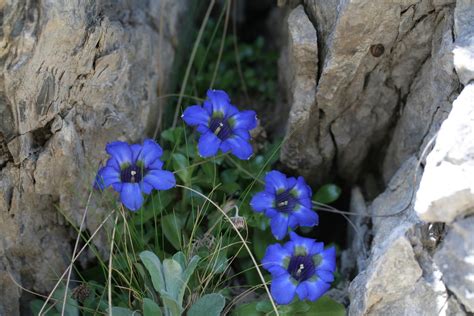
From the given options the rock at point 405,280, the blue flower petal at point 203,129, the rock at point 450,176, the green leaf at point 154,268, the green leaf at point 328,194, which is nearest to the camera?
the rock at point 450,176

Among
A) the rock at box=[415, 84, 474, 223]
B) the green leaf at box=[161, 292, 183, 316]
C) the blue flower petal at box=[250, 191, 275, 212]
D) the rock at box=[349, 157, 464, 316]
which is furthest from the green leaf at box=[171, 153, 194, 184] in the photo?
the rock at box=[415, 84, 474, 223]

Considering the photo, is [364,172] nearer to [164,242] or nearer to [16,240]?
[164,242]

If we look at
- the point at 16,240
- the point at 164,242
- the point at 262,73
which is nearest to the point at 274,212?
the point at 164,242

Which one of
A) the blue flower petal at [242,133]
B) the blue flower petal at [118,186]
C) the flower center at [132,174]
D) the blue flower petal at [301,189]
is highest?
the blue flower petal at [242,133]

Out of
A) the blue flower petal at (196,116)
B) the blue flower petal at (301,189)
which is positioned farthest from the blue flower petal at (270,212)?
the blue flower petal at (196,116)

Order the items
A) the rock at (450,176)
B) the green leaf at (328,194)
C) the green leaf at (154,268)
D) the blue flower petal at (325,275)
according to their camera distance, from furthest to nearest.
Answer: the green leaf at (328,194) < the blue flower petal at (325,275) < the green leaf at (154,268) < the rock at (450,176)

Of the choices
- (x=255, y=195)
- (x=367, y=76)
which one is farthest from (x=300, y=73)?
(x=255, y=195)

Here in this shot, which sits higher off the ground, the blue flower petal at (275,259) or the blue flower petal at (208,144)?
the blue flower petal at (208,144)

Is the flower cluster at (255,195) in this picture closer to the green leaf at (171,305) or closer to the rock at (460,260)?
the green leaf at (171,305)
